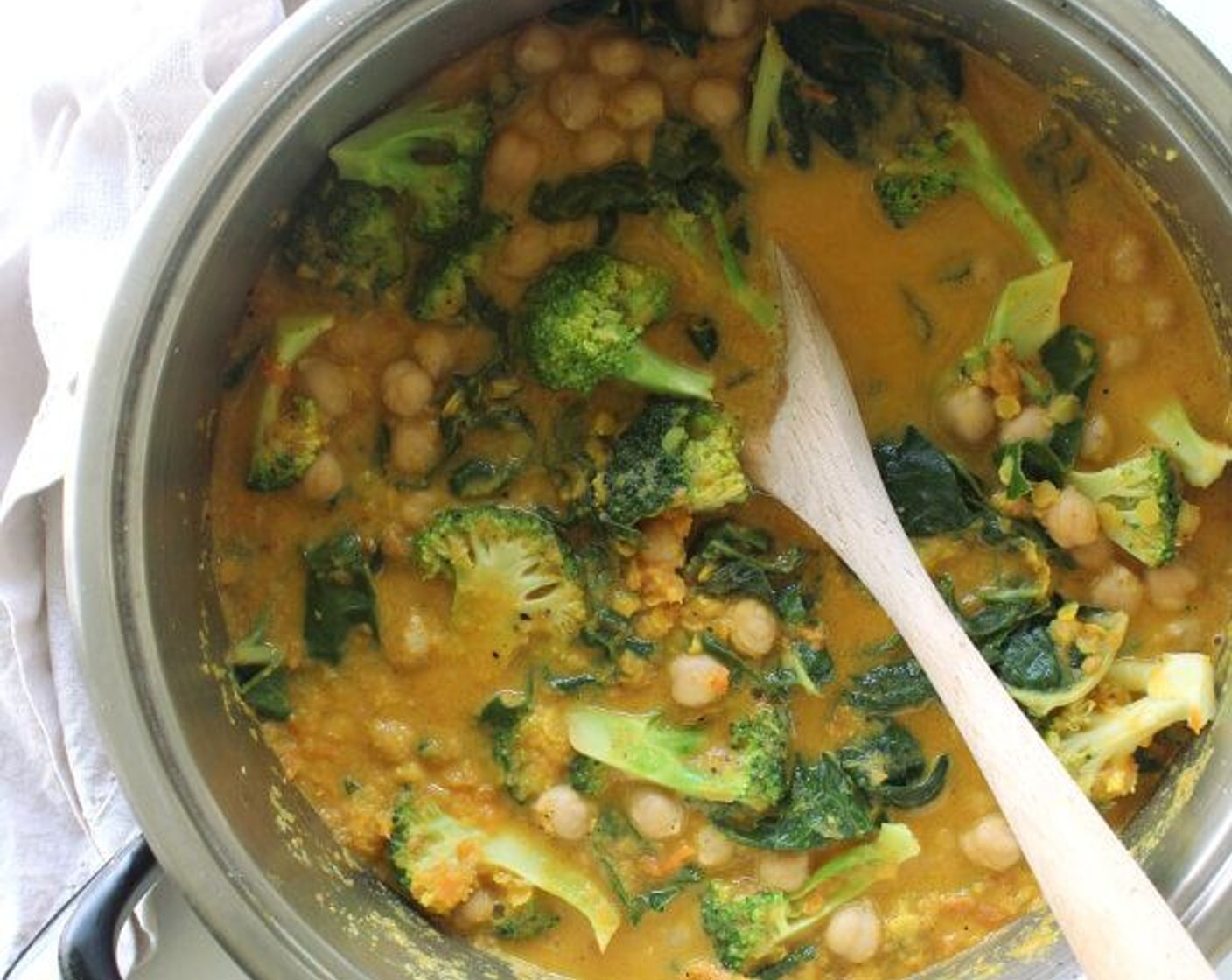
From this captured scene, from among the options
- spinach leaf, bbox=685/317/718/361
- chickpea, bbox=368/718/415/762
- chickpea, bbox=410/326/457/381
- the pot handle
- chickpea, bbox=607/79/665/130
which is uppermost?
chickpea, bbox=607/79/665/130

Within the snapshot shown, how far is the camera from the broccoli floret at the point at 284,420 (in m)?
2.89

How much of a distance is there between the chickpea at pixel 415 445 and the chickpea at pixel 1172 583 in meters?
1.32

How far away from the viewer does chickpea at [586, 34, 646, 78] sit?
2.89m

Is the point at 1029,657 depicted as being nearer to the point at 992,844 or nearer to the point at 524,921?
the point at 992,844

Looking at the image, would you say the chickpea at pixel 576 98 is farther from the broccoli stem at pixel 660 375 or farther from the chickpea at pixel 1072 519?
the chickpea at pixel 1072 519

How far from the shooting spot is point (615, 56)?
2.89 m

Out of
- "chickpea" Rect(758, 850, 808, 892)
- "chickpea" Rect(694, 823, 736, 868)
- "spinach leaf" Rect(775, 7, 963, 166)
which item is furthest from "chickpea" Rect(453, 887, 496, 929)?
"spinach leaf" Rect(775, 7, 963, 166)

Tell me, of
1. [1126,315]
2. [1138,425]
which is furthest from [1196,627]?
[1126,315]

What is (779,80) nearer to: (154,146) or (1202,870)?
(154,146)

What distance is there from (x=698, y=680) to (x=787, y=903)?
45 centimetres

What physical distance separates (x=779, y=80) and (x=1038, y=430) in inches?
30.5

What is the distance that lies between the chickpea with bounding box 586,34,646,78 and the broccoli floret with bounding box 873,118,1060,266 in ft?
1.56

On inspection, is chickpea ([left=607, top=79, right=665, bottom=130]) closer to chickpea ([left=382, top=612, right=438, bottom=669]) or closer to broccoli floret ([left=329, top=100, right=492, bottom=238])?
broccoli floret ([left=329, top=100, right=492, bottom=238])

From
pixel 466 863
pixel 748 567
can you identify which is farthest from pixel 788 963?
pixel 748 567
